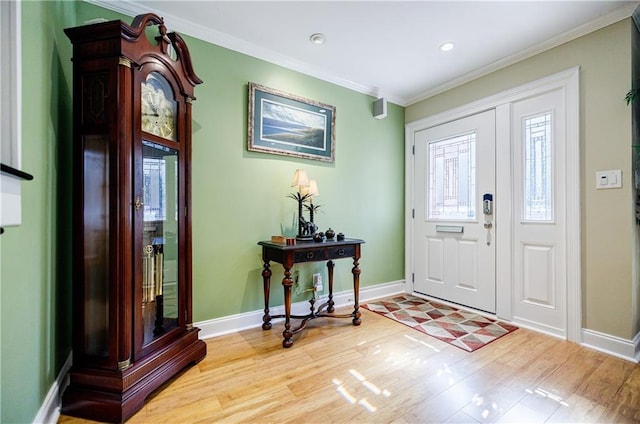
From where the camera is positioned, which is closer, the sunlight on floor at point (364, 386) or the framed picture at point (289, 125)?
the sunlight on floor at point (364, 386)

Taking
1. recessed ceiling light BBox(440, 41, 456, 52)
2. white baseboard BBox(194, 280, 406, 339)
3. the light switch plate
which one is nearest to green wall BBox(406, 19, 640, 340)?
the light switch plate

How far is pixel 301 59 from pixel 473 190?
7.25 ft

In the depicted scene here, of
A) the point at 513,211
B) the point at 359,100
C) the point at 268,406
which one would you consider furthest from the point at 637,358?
the point at 359,100

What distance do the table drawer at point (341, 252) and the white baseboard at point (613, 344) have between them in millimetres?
1884

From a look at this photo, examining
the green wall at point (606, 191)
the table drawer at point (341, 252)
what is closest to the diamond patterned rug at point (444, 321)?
the green wall at point (606, 191)

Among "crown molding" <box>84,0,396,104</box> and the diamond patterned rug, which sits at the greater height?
"crown molding" <box>84,0,396,104</box>

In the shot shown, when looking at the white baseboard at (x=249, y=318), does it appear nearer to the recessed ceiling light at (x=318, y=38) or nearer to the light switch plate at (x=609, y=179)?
the light switch plate at (x=609, y=179)

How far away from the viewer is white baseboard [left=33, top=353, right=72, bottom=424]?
4.13 feet

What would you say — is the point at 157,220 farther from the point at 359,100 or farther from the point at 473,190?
the point at 473,190

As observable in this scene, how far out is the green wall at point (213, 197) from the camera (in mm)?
1180

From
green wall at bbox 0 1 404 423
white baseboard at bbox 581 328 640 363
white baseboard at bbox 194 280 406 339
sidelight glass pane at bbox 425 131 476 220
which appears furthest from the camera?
sidelight glass pane at bbox 425 131 476 220

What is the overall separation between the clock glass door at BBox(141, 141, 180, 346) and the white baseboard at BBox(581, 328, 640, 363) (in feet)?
9.97

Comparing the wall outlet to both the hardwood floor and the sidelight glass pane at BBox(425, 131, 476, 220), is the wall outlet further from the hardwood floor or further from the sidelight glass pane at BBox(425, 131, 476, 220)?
the sidelight glass pane at BBox(425, 131, 476, 220)

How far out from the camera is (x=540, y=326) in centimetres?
244
